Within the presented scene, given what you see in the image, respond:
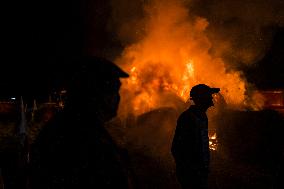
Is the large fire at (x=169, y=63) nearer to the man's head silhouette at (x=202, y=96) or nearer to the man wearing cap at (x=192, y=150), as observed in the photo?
the man's head silhouette at (x=202, y=96)

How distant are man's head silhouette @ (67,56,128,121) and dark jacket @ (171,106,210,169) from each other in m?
1.90

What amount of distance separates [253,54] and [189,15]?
493 cm

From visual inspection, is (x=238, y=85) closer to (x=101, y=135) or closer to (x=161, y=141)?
(x=161, y=141)

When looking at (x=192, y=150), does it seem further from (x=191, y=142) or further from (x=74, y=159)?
(x=74, y=159)

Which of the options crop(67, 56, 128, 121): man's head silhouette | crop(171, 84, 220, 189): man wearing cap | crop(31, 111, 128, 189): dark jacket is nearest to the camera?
crop(31, 111, 128, 189): dark jacket

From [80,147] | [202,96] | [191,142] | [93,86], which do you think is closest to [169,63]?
[202,96]

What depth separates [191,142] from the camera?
403 cm

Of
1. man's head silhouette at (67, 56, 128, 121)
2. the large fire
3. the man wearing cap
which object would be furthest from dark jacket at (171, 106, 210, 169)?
the large fire

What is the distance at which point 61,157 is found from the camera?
2.09 m

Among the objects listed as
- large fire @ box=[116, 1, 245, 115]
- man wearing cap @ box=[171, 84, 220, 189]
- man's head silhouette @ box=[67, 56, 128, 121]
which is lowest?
man wearing cap @ box=[171, 84, 220, 189]

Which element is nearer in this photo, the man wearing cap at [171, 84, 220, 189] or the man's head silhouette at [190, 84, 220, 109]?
the man wearing cap at [171, 84, 220, 189]

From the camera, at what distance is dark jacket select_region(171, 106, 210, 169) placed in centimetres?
399

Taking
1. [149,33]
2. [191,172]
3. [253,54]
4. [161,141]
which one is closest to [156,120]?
[161,141]

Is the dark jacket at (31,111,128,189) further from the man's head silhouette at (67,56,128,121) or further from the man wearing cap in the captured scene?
the man wearing cap
